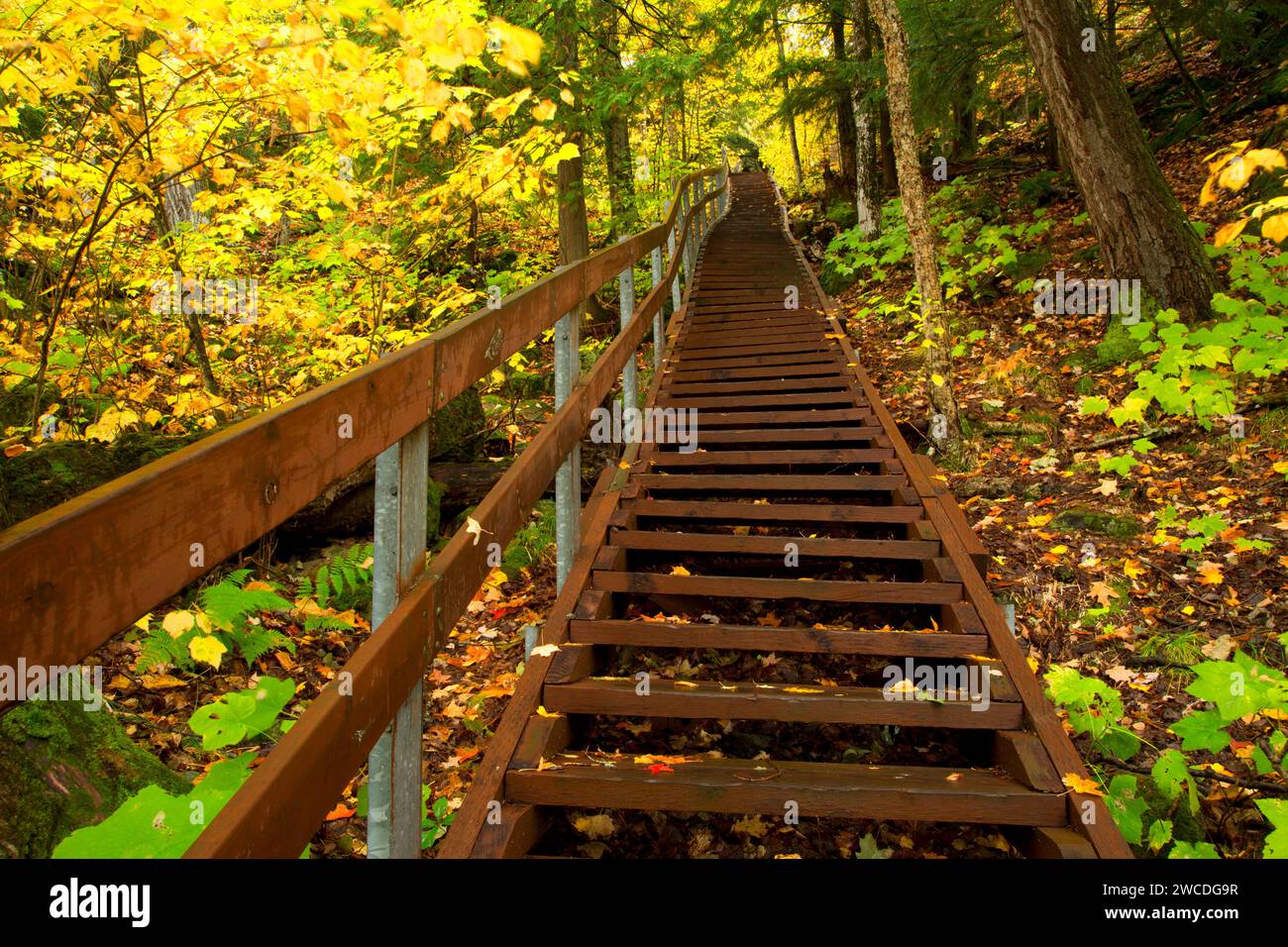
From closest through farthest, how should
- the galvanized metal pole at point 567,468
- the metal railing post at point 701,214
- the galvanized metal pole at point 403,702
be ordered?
the galvanized metal pole at point 403,702 → the galvanized metal pole at point 567,468 → the metal railing post at point 701,214

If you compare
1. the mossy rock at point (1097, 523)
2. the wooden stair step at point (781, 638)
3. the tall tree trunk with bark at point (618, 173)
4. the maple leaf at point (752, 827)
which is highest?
the tall tree trunk with bark at point (618, 173)

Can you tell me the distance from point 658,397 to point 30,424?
4.40 m

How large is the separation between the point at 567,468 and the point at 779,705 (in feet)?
4.69

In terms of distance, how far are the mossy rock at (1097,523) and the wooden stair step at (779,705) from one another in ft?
9.47

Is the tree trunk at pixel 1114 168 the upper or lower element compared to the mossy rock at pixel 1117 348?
upper

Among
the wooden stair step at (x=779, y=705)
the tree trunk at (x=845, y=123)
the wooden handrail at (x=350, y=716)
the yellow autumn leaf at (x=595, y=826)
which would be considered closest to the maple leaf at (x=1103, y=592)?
the wooden stair step at (x=779, y=705)

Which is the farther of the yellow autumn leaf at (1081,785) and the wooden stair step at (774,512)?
the wooden stair step at (774,512)

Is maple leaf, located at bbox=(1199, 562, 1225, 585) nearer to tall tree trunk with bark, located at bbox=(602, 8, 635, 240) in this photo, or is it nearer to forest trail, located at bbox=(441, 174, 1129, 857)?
forest trail, located at bbox=(441, 174, 1129, 857)

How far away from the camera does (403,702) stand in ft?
6.09

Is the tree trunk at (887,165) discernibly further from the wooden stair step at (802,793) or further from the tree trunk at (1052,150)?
the wooden stair step at (802,793)


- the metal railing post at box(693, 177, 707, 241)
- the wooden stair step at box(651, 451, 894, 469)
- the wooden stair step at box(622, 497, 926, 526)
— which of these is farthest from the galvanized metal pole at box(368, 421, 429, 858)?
the metal railing post at box(693, 177, 707, 241)

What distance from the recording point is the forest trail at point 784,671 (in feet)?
7.86

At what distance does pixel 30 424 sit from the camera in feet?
16.4
